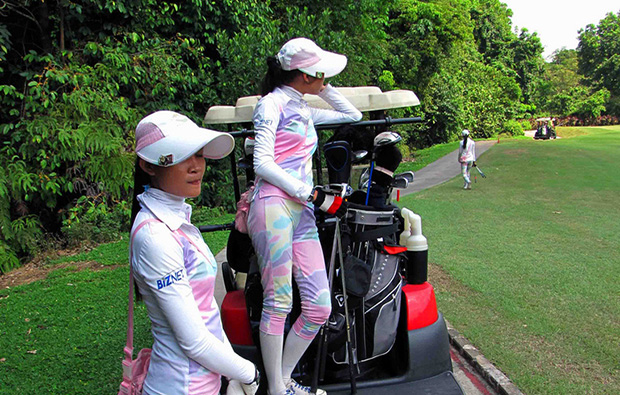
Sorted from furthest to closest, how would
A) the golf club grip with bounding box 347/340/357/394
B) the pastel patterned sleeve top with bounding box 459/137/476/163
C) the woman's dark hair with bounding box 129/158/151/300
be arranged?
1. the pastel patterned sleeve top with bounding box 459/137/476/163
2. the golf club grip with bounding box 347/340/357/394
3. the woman's dark hair with bounding box 129/158/151/300

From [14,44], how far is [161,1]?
2.94m

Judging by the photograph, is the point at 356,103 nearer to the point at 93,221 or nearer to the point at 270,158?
the point at 270,158

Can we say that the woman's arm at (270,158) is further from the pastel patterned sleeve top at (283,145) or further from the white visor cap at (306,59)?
the white visor cap at (306,59)

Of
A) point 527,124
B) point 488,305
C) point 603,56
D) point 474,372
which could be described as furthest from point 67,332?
point 603,56

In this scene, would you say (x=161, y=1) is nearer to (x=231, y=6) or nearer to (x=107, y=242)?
(x=231, y=6)

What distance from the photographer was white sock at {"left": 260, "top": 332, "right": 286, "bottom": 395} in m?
2.70

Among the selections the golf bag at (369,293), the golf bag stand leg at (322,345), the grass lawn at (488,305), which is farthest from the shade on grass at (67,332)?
the golf bag at (369,293)

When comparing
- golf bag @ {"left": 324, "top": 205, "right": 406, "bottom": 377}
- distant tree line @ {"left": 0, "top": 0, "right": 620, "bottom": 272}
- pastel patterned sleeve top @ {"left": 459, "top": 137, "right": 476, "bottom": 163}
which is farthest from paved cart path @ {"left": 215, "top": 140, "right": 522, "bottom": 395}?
pastel patterned sleeve top @ {"left": 459, "top": 137, "right": 476, "bottom": 163}

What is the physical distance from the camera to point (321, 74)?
2.72m

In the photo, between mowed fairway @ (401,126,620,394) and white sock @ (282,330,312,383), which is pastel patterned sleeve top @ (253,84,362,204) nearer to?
white sock @ (282,330,312,383)

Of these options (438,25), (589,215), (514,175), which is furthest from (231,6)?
(438,25)

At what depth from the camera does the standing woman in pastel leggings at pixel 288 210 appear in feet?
8.47

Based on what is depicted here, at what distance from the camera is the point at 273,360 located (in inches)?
107

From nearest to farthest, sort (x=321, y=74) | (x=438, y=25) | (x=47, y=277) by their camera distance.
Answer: (x=321, y=74), (x=47, y=277), (x=438, y=25)
